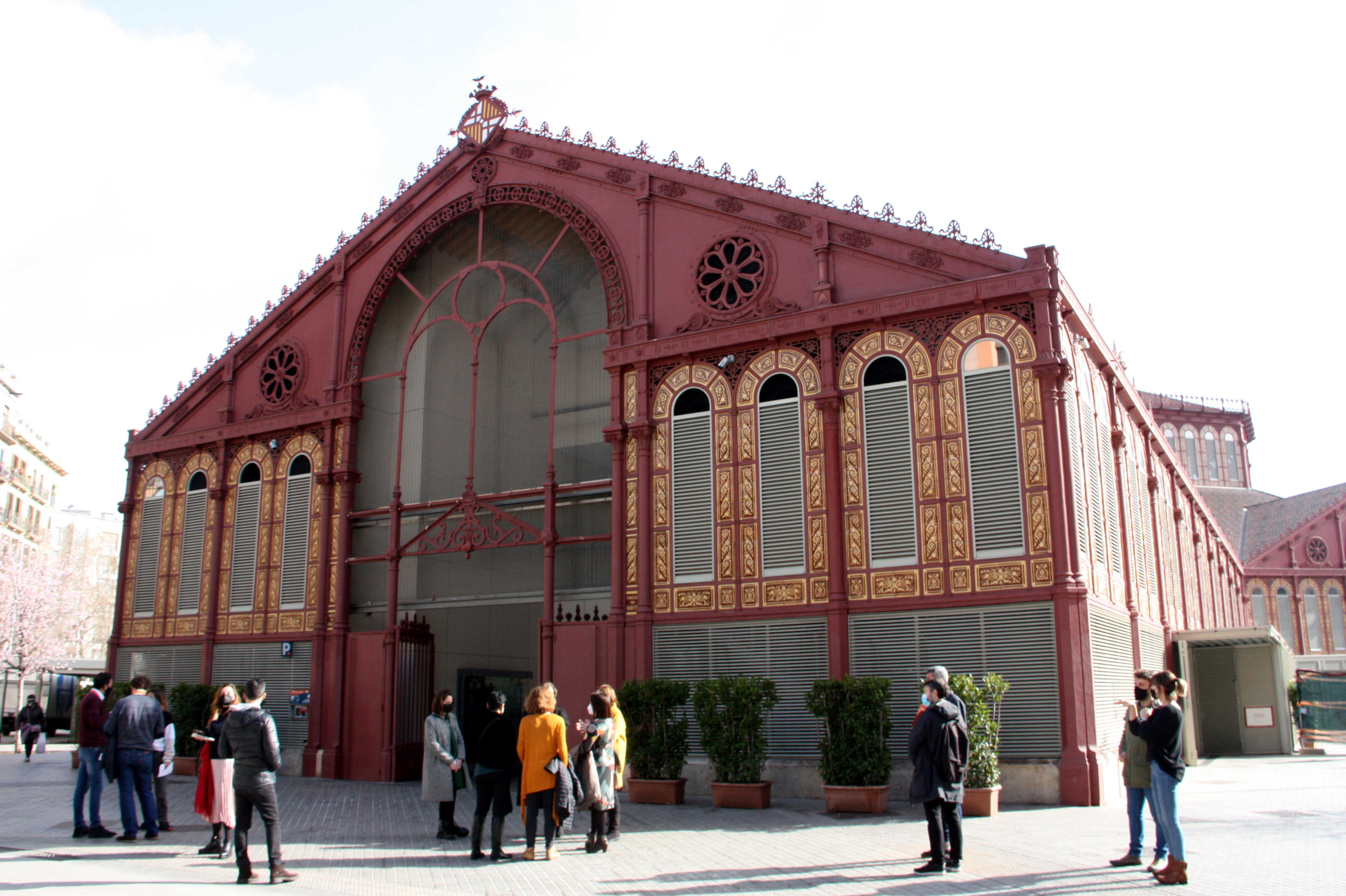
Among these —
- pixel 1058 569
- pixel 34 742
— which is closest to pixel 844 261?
pixel 1058 569

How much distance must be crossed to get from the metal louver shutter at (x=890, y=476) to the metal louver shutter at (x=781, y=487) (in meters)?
1.18

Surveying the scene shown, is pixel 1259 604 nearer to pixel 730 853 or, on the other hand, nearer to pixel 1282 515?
pixel 1282 515

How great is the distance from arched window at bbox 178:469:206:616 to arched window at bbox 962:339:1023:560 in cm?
1764

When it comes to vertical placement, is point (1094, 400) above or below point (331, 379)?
below

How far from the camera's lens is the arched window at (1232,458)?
62219 mm

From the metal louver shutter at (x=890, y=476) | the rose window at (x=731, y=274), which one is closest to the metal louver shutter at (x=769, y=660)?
the metal louver shutter at (x=890, y=476)

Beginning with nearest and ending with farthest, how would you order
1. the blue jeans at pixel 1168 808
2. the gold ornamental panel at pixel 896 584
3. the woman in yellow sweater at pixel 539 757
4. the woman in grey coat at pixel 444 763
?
the blue jeans at pixel 1168 808
the woman in yellow sweater at pixel 539 757
the woman in grey coat at pixel 444 763
the gold ornamental panel at pixel 896 584

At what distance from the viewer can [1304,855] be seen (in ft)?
34.3

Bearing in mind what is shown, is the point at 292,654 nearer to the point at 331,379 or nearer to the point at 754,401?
the point at 331,379

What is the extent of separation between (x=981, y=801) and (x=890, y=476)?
5308 millimetres

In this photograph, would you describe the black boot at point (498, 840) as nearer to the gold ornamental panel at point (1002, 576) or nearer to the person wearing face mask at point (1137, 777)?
the person wearing face mask at point (1137, 777)

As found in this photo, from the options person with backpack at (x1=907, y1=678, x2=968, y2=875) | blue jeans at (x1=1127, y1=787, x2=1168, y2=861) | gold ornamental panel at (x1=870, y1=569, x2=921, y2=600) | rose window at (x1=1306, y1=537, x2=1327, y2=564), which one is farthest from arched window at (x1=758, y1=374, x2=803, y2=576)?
rose window at (x1=1306, y1=537, x2=1327, y2=564)

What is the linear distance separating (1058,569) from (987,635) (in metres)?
1.43

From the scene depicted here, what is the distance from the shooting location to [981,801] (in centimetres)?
1366
